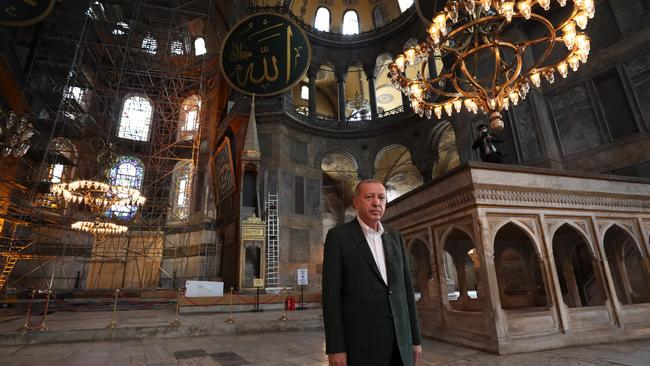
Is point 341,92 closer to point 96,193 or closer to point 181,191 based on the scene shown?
point 181,191

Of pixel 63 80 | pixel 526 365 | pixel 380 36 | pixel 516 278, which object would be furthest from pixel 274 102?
pixel 526 365

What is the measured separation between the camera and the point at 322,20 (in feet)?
64.6

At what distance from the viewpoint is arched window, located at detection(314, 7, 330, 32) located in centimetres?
1955

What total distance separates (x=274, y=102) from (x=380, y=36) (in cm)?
821

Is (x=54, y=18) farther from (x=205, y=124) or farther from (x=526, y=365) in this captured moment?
(x=526, y=365)

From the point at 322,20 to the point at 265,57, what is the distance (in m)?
7.64

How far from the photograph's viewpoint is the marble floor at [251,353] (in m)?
3.16

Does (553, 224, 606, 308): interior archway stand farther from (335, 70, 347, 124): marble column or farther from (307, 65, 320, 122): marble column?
(307, 65, 320, 122): marble column

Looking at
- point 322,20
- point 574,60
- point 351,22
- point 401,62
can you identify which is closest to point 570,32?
point 574,60

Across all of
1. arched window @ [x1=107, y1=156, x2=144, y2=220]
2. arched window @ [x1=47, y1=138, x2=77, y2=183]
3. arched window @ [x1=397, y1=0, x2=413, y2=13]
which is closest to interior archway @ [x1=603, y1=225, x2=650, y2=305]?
arched window @ [x1=397, y1=0, x2=413, y2=13]

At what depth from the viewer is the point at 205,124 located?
19.3 m

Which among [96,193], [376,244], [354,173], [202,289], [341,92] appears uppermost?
[341,92]

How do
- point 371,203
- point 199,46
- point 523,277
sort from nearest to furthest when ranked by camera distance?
point 371,203 → point 523,277 → point 199,46

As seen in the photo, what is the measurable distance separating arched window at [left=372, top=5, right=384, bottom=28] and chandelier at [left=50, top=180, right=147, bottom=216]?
16676 millimetres
